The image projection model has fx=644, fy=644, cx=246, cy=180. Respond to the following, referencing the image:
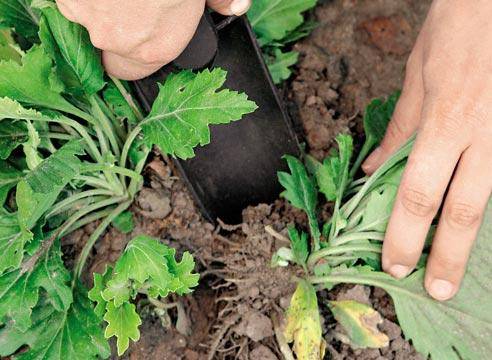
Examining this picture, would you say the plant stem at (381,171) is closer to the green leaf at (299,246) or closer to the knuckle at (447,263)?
the green leaf at (299,246)

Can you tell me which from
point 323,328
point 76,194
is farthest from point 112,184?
point 323,328

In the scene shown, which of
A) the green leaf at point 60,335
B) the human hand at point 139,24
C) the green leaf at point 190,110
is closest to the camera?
the human hand at point 139,24

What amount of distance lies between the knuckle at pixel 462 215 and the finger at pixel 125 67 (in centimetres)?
67

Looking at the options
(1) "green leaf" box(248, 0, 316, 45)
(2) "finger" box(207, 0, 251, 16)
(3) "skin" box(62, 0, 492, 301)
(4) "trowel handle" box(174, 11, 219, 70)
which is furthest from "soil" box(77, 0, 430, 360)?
(2) "finger" box(207, 0, 251, 16)

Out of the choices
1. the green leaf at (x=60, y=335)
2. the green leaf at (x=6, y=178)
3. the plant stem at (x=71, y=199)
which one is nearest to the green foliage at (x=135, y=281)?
the green leaf at (x=60, y=335)

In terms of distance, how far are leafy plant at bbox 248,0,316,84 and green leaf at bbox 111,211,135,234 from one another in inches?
22.2

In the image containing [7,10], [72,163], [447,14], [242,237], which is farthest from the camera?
[242,237]

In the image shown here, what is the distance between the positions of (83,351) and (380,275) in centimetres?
70

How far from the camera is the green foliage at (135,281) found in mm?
1360

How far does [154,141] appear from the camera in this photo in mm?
1421

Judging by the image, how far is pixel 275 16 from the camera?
5.98 feet

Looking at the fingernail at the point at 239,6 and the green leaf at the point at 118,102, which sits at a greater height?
the fingernail at the point at 239,6

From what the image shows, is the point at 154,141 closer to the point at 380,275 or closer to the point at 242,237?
the point at 242,237

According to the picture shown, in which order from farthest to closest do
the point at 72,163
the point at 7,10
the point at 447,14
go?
1. the point at 7,10
2. the point at 447,14
3. the point at 72,163
